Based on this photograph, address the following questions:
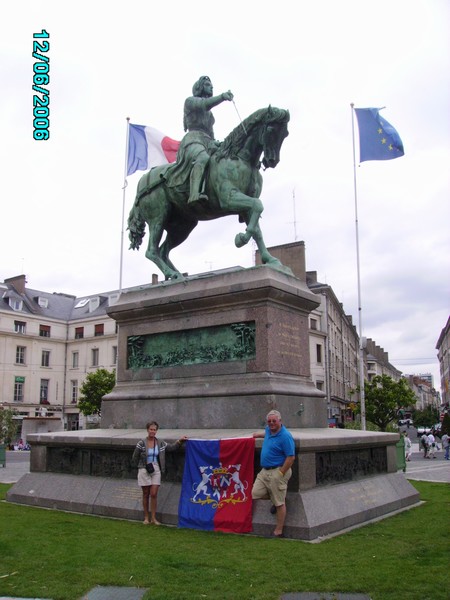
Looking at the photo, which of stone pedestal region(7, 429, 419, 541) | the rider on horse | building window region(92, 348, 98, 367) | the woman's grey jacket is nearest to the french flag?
the rider on horse

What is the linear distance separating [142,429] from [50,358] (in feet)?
184

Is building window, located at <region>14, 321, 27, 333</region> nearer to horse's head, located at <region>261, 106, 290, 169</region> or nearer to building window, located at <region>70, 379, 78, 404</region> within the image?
building window, located at <region>70, 379, 78, 404</region>

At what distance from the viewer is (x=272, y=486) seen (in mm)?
7195

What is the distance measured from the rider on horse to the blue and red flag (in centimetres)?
505

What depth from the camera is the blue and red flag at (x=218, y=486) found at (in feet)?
25.2

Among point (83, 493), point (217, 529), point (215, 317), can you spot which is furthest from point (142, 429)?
point (217, 529)

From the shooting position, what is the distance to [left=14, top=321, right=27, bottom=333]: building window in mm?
60597

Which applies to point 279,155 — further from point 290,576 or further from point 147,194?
point 290,576

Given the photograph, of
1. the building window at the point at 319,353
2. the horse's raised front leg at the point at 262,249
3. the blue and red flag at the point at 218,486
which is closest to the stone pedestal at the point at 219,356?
the horse's raised front leg at the point at 262,249

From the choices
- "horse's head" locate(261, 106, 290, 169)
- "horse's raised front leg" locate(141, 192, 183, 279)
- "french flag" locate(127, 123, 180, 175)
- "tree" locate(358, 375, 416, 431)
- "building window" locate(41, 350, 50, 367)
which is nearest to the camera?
"horse's head" locate(261, 106, 290, 169)

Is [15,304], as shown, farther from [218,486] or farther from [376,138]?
[218,486]

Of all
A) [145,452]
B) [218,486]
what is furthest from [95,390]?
A: [218,486]

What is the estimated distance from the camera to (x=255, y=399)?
930 centimetres

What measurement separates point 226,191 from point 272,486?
587 centimetres
